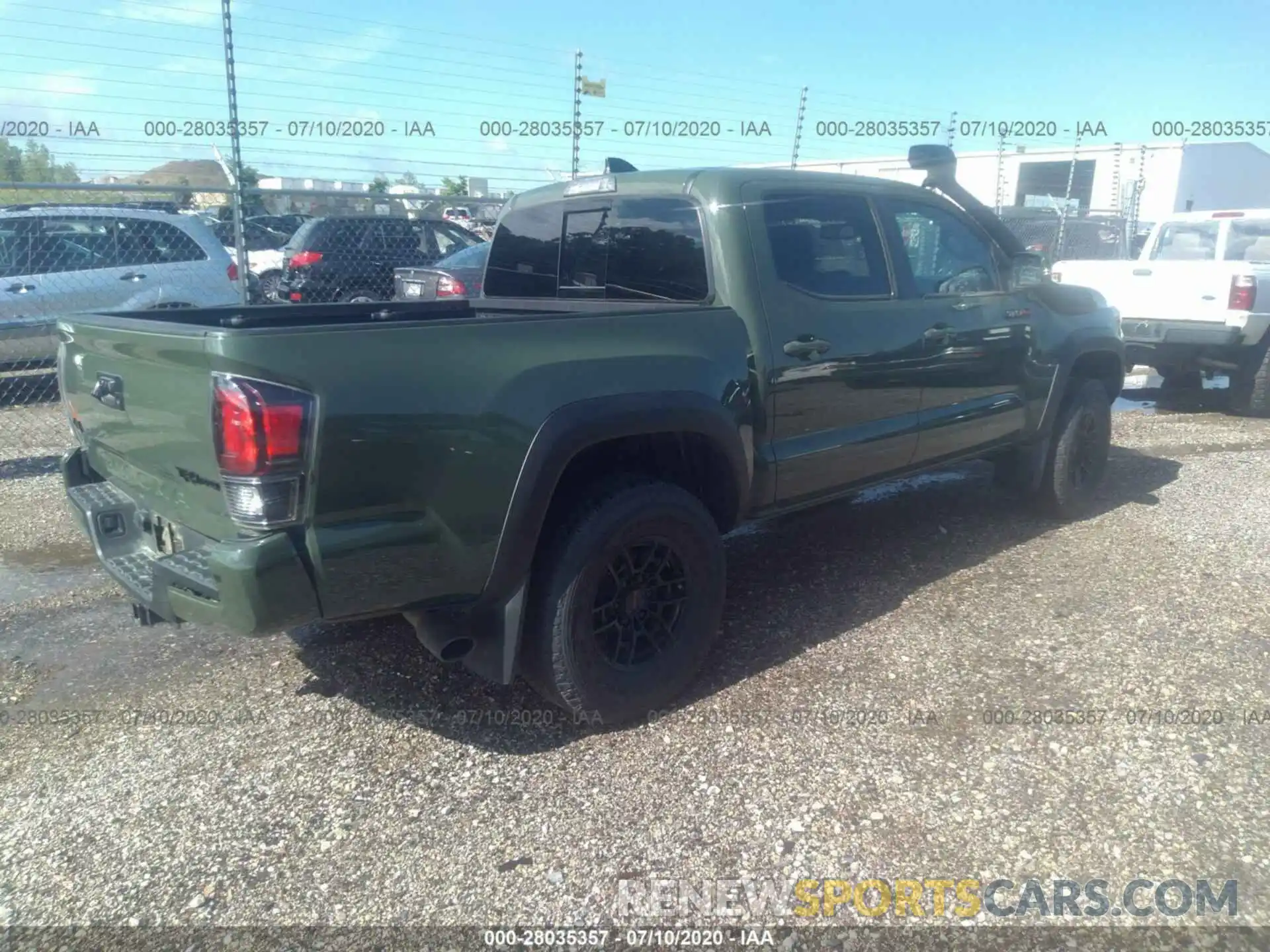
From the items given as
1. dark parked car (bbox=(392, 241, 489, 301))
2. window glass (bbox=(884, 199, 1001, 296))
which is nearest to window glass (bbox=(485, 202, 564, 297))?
window glass (bbox=(884, 199, 1001, 296))

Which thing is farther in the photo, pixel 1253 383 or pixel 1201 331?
pixel 1253 383

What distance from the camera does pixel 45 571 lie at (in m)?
4.82

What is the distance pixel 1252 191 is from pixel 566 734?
32.1 m

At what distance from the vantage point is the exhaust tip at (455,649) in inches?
116

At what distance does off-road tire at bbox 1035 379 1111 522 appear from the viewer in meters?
5.42

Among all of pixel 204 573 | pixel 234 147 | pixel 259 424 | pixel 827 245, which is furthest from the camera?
pixel 234 147

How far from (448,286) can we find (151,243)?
2.74 meters

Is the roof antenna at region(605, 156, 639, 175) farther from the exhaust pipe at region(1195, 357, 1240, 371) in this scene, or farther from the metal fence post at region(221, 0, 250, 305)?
the exhaust pipe at region(1195, 357, 1240, 371)

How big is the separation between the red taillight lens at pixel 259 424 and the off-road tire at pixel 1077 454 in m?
4.35

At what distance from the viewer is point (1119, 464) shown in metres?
6.96

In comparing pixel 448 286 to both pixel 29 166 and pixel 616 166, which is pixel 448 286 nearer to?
pixel 616 166

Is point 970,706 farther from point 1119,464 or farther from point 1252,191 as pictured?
point 1252,191

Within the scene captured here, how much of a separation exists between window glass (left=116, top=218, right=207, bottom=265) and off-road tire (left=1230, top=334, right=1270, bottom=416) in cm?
979

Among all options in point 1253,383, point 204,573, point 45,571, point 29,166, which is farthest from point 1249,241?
point 29,166
